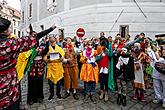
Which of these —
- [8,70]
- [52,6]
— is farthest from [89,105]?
[52,6]

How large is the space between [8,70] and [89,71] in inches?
165

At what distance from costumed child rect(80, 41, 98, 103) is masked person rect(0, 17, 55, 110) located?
400 centimetres

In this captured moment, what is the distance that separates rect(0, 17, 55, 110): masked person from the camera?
8.77 feet

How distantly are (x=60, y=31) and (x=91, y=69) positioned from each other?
11735 millimetres

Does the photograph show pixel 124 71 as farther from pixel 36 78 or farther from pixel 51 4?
pixel 51 4

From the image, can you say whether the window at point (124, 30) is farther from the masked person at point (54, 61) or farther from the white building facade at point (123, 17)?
the masked person at point (54, 61)

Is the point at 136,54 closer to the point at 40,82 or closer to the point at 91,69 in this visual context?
the point at 91,69

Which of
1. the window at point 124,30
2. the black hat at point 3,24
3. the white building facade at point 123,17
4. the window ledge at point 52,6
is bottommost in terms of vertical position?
the black hat at point 3,24

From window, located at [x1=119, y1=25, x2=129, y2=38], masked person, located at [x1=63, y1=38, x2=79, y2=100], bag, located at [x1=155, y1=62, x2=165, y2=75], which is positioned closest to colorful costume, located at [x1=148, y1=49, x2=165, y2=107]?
bag, located at [x1=155, y1=62, x2=165, y2=75]

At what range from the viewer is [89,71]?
6.77 meters

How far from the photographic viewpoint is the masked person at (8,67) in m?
2.67

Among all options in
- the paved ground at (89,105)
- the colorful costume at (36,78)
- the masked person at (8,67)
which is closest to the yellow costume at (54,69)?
the colorful costume at (36,78)

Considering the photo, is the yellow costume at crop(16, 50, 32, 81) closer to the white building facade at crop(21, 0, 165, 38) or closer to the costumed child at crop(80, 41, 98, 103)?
the costumed child at crop(80, 41, 98, 103)

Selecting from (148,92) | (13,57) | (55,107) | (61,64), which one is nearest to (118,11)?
(148,92)
